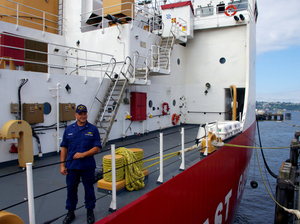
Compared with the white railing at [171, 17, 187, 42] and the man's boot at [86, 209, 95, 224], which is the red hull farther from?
the white railing at [171, 17, 187, 42]

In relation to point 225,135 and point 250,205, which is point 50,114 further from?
point 250,205

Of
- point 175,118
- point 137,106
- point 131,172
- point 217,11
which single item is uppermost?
point 217,11

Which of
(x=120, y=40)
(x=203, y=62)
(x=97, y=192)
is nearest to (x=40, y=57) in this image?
(x=120, y=40)

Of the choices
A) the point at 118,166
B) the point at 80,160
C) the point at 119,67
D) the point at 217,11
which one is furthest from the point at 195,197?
the point at 217,11

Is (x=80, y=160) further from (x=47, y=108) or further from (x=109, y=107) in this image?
(x=109, y=107)

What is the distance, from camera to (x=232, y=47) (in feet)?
40.3

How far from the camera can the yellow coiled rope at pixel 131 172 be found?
3932 mm

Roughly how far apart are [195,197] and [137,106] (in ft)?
16.6

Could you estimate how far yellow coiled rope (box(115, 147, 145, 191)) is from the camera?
3932mm

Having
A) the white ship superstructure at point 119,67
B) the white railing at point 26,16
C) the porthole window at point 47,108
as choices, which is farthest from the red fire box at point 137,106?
the white railing at point 26,16

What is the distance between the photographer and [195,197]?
506 centimetres

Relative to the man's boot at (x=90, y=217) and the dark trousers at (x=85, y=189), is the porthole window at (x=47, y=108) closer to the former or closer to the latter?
the dark trousers at (x=85, y=189)

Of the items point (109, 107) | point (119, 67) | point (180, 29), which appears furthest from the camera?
point (180, 29)

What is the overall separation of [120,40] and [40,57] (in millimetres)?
3205
